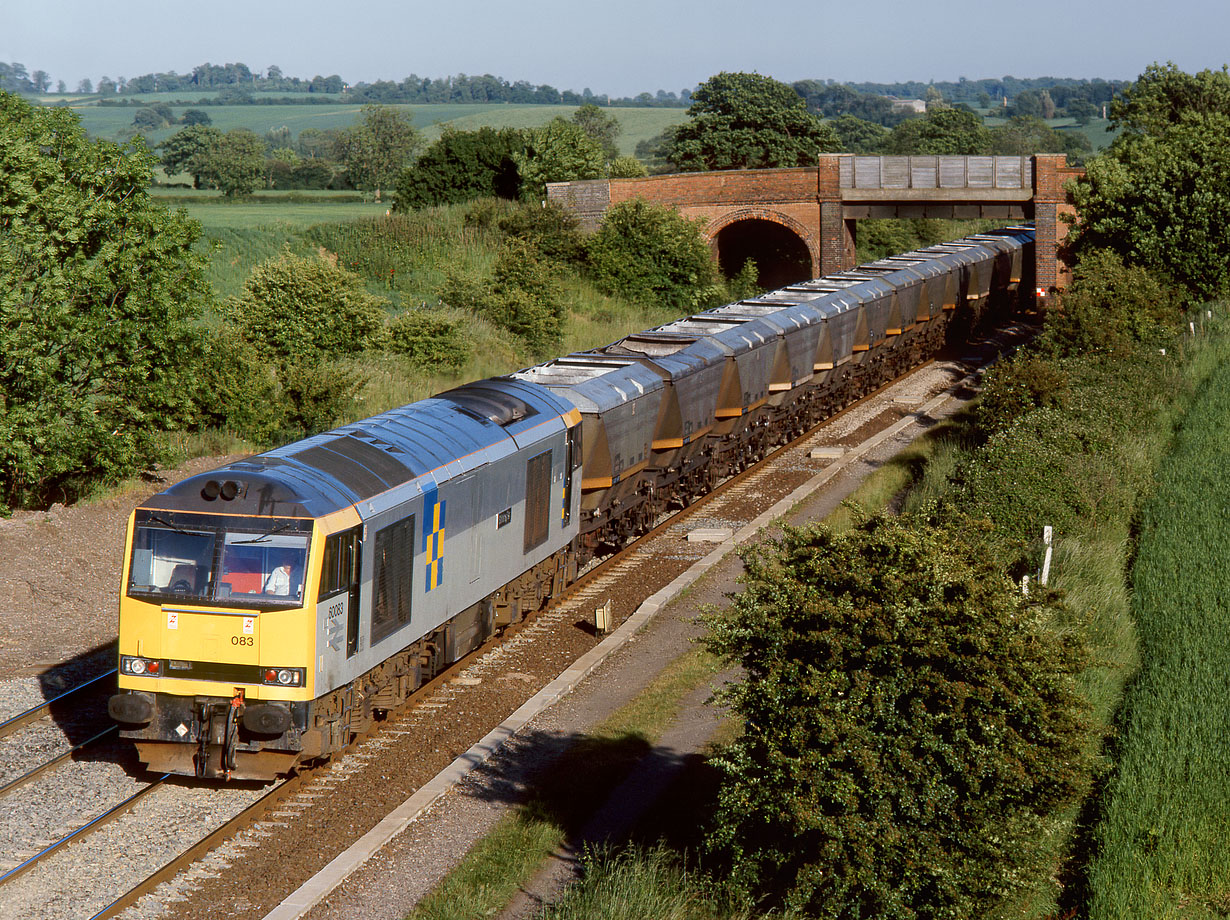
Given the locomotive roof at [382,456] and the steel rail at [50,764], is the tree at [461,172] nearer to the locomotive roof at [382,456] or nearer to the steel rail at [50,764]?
the locomotive roof at [382,456]

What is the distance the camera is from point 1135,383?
30.4 meters

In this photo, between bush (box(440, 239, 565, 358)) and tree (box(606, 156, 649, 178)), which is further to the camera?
tree (box(606, 156, 649, 178))

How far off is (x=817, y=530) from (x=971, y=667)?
173cm

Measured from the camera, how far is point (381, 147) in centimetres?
10062

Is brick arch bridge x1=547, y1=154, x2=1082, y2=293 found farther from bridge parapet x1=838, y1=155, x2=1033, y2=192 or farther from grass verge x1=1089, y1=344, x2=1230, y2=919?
grass verge x1=1089, y1=344, x2=1230, y2=919

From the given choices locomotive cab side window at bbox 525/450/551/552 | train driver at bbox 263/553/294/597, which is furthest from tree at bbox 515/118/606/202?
train driver at bbox 263/553/294/597

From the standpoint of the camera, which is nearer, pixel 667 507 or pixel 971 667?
pixel 971 667

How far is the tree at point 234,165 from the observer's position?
301 ft

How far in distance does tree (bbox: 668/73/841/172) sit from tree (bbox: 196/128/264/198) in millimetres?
31828

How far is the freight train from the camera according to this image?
1250cm

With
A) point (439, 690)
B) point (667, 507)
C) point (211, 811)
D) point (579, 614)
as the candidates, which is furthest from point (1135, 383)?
point (211, 811)

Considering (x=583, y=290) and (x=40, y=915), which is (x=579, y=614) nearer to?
(x=40, y=915)

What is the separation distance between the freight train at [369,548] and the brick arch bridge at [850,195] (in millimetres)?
29808

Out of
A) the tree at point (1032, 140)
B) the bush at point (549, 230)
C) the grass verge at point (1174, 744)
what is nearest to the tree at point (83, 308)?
the grass verge at point (1174, 744)
